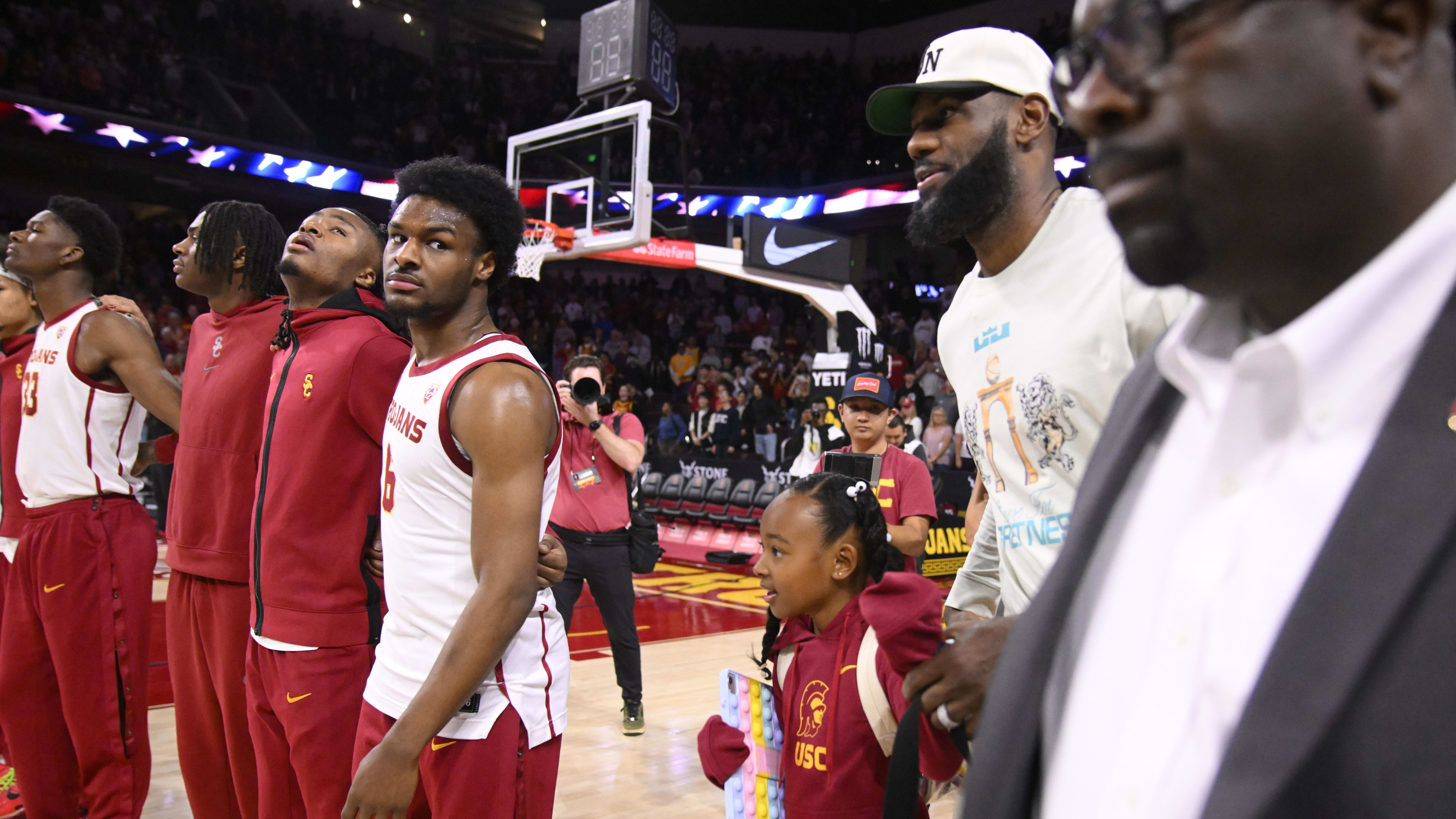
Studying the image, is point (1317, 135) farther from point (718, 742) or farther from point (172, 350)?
point (172, 350)

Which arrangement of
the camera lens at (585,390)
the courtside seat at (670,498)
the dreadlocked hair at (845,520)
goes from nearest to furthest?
the dreadlocked hair at (845,520) → the camera lens at (585,390) → the courtside seat at (670,498)

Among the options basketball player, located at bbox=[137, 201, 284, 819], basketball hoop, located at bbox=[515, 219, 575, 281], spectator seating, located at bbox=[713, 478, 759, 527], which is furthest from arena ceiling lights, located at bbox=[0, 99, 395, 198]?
basketball player, located at bbox=[137, 201, 284, 819]

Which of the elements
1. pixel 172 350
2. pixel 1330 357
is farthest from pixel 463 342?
pixel 172 350

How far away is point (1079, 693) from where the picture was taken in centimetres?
73

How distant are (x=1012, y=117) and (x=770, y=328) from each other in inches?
698

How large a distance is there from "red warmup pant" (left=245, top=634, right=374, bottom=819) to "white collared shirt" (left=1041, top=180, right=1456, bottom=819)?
1.93 meters

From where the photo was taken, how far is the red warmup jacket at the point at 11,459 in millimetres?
3436

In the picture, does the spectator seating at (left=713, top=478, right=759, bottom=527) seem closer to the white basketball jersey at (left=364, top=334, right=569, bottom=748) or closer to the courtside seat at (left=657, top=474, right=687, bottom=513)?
the courtside seat at (left=657, top=474, right=687, bottom=513)

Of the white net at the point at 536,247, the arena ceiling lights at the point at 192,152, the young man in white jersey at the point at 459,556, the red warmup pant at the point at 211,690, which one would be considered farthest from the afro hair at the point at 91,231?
the arena ceiling lights at the point at 192,152

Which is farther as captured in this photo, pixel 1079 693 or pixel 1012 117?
pixel 1012 117

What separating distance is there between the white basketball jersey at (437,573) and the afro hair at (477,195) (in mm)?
328

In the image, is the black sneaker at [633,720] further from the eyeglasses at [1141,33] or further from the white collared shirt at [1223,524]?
the eyeglasses at [1141,33]

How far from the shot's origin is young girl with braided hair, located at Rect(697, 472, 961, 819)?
211cm

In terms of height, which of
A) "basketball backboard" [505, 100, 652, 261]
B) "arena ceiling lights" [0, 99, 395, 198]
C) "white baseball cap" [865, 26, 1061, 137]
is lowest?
"white baseball cap" [865, 26, 1061, 137]
